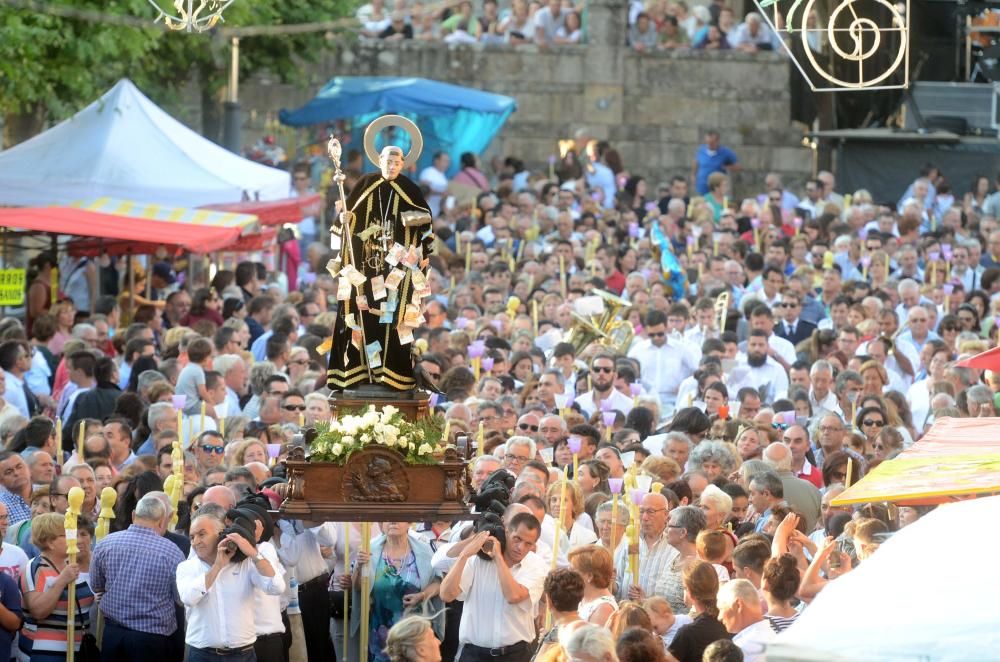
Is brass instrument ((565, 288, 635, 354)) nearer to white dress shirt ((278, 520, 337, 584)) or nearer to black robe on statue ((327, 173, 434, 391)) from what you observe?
white dress shirt ((278, 520, 337, 584))

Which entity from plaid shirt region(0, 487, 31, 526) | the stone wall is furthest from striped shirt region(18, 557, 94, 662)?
the stone wall

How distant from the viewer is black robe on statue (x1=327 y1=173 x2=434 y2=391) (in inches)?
468

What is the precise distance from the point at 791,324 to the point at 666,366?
2.11m

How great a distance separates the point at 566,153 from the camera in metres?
32.0

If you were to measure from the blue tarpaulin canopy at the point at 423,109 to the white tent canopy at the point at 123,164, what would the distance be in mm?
6788

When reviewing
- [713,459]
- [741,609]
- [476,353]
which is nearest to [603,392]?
[476,353]

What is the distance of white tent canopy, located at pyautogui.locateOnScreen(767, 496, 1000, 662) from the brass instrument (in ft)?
41.9

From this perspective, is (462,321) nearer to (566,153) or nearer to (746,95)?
(566,153)

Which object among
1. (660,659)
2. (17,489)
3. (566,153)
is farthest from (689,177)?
(660,659)

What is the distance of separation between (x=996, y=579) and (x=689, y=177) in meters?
28.9

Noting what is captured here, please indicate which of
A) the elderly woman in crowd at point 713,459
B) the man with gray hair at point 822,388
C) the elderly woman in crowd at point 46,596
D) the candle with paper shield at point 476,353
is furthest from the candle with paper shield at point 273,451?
the man with gray hair at point 822,388

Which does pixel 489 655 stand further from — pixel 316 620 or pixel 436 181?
pixel 436 181

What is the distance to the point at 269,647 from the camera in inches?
467

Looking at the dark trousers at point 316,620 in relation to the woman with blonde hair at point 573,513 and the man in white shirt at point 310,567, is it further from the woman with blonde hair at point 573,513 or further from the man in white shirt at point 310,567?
the woman with blonde hair at point 573,513
